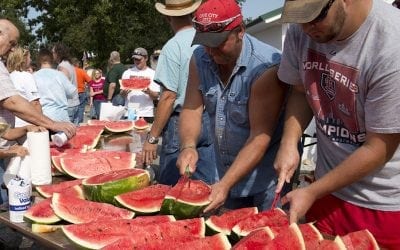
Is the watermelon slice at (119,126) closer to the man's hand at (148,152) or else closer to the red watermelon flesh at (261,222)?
the man's hand at (148,152)

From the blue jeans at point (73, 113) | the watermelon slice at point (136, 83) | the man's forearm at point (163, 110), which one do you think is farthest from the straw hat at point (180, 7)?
the blue jeans at point (73, 113)

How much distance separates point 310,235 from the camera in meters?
2.53

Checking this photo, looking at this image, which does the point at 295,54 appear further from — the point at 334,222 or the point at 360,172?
the point at 334,222

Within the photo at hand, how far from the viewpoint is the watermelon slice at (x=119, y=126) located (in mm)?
6598

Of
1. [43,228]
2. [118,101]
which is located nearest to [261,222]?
[43,228]

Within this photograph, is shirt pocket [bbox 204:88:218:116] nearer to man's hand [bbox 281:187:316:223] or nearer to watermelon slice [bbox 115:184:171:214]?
watermelon slice [bbox 115:184:171:214]

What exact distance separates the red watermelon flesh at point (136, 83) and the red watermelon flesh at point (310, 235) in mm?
5756

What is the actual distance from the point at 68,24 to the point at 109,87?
76.0 ft

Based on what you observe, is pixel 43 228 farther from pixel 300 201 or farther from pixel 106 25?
pixel 106 25

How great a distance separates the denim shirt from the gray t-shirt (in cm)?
33

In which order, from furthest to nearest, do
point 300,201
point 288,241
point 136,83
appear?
1. point 136,83
2. point 300,201
3. point 288,241

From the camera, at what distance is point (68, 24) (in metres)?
32.5

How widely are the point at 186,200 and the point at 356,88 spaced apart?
1.17 metres

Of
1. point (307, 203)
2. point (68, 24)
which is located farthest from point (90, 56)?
point (307, 203)
